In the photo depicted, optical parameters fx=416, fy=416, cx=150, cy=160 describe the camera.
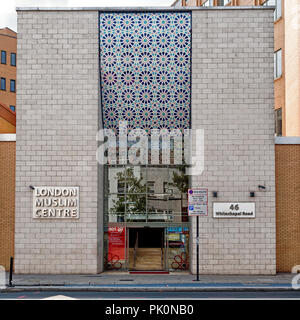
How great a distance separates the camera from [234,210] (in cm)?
1752

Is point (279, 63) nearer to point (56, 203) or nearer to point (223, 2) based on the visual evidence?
point (223, 2)

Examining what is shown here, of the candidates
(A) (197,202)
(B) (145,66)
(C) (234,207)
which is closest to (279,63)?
(B) (145,66)

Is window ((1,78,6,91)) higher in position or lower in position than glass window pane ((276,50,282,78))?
higher

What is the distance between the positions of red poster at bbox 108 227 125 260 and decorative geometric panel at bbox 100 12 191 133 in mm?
4917

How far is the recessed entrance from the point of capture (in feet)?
61.9

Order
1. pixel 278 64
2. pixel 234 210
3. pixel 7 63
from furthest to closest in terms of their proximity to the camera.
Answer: pixel 7 63 → pixel 278 64 → pixel 234 210

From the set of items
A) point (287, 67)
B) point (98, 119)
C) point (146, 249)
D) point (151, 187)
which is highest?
point (287, 67)

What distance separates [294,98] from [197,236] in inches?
488

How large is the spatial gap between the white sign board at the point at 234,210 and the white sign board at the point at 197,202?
149 centimetres

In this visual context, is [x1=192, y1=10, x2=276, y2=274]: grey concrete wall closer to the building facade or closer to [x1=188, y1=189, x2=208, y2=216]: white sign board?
the building facade

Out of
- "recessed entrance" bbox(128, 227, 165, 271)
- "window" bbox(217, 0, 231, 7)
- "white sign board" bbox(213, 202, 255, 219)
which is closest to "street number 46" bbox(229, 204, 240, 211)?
"white sign board" bbox(213, 202, 255, 219)

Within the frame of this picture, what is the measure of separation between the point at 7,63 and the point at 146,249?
41842 mm

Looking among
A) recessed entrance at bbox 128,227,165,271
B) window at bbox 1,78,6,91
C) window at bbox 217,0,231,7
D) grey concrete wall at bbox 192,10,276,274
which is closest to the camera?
grey concrete wall at bbox 192,10,276,274

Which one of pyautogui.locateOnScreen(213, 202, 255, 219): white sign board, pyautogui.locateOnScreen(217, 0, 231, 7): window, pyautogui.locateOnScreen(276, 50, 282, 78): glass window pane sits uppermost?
pyautogui.locateOnScreen(217, 0, 231, 7): window
